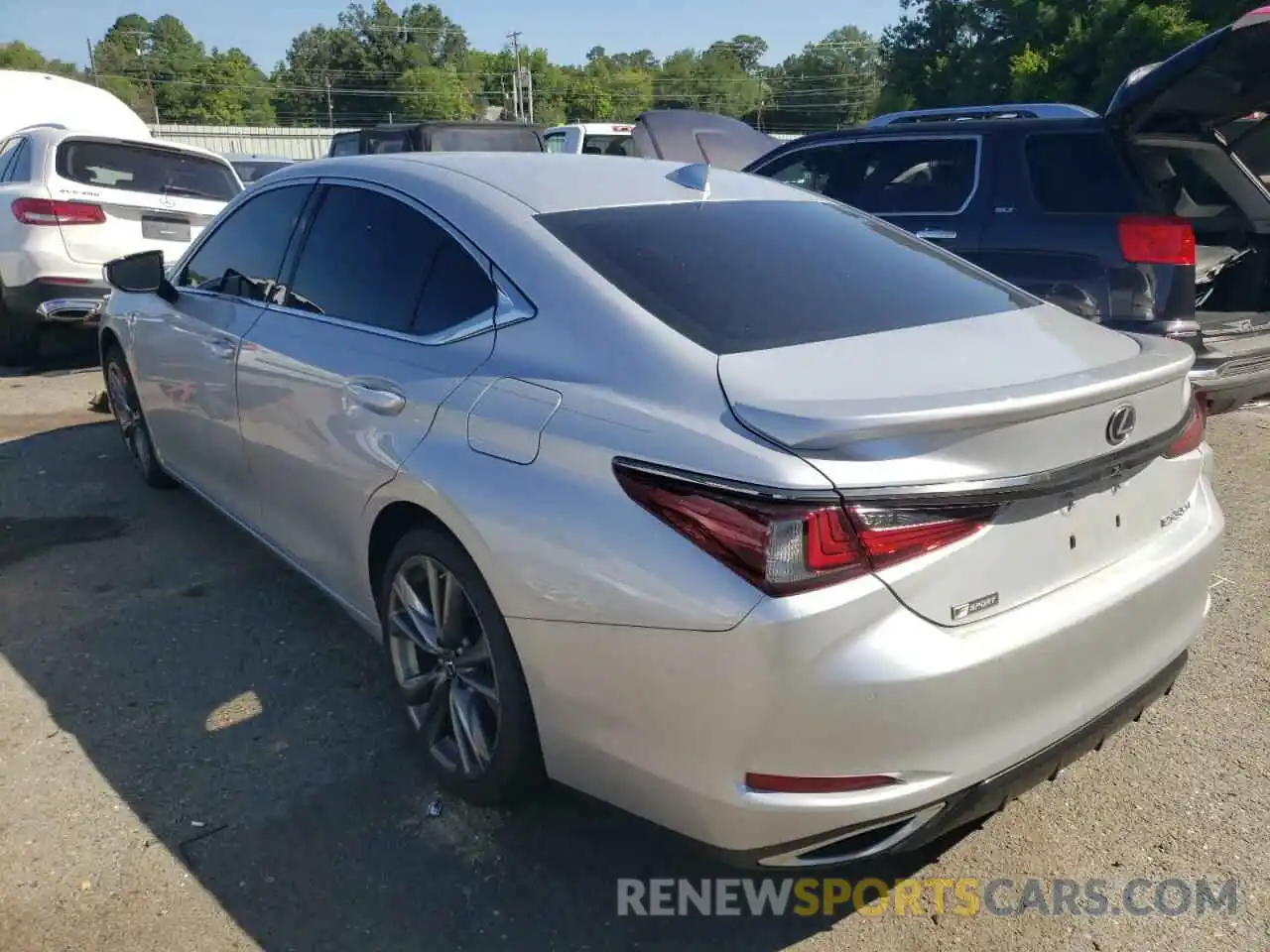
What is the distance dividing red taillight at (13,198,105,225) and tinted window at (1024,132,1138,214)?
643 centimetres

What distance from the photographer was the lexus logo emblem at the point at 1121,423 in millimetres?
2178

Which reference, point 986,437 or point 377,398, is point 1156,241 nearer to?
point 986,437

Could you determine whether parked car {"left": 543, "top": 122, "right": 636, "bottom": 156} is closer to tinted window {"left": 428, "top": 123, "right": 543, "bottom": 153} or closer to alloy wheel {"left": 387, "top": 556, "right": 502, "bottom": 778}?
tinted window {"left": 428, "top": 123, "right": 543, "bottom": 153}

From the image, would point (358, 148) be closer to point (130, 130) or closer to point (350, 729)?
point (130, 130)

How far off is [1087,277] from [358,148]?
11.1 metres

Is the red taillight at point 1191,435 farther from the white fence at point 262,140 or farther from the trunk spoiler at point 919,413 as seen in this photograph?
the white fence at point 262,140

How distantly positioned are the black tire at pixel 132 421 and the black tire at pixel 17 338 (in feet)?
10.3

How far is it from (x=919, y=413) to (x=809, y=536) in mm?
315

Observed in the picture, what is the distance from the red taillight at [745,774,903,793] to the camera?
1941mm

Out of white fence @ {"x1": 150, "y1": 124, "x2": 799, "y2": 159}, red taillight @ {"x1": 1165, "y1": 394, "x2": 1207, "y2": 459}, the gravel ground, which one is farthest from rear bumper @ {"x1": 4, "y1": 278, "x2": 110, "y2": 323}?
white fence @ {"x1": 150, "y1": 124, "x2": 799, "y2": 159}

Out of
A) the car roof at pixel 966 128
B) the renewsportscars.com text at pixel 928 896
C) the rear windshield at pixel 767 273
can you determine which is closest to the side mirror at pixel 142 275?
the rear windshield at pixel 767 273

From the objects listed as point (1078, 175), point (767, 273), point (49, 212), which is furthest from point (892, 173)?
point (49, 212)

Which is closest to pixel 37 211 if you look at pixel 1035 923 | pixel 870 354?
pixel 870 354

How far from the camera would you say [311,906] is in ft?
8.01
